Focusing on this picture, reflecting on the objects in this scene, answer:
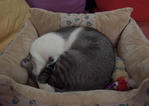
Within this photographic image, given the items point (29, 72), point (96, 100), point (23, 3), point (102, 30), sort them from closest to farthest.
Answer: point (96, 100) → point (29, 72) → point (102, 30) → point (23, 3)

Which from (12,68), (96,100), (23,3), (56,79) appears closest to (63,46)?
(56,79)

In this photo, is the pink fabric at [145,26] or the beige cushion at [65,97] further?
the pink fabric at [145,26]

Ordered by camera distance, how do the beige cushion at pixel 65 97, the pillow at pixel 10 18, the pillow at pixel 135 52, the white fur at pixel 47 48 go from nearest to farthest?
the beige cushion at pixel 65 97, the pillow at pixel 135 52, the white fur at pixel 47 48, the pillow at pixel 10 18

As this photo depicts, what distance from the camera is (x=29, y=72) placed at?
1195 millimetres

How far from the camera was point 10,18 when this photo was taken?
1396 mm

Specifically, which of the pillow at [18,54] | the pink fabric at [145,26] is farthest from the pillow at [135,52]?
the pillow at [18,54]

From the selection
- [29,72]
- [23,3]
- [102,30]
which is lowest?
[29,72]

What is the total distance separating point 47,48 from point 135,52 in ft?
2.11

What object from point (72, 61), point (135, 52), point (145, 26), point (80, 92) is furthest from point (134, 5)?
point (80, 92)

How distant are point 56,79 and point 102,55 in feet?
1.16

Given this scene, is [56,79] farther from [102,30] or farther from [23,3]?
[23,3]

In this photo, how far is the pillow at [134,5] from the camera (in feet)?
5.56

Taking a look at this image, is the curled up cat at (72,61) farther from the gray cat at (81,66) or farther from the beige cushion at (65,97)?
the beige cushion at (65,97)

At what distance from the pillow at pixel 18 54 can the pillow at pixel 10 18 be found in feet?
0.33
